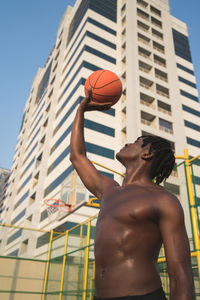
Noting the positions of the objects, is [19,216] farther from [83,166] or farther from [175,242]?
[175,242]

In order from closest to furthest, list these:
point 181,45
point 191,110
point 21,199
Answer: point 191,110, point 21,199, point 181,45

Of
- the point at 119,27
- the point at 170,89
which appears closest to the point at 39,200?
the point at 170,89

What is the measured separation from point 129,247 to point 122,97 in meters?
26.3

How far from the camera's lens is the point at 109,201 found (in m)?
1.58

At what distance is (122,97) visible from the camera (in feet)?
88.3

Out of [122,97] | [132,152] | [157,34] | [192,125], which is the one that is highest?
[157,34]

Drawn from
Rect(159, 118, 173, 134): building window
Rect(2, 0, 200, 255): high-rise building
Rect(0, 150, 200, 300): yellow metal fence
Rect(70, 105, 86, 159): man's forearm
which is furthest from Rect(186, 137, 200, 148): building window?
Rect(70, 105, 86, 159): man's forearm

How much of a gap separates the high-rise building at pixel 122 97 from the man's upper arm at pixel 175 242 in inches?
733

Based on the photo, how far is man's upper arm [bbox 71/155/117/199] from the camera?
180cm

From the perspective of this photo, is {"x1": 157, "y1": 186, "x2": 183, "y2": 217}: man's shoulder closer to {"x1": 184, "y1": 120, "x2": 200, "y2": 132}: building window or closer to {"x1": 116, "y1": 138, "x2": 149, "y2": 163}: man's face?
{"x1": 116, "y1": 138, "x2": 149, "y2": 163}: man's face

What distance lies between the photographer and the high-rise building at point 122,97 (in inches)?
925

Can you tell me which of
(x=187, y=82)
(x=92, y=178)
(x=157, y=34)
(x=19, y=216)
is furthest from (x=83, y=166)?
(x=157, y=34)

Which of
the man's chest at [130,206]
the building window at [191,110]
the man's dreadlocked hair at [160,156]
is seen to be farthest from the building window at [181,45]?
the man's chest at [130,206]

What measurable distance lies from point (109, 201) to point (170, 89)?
29436 millimetres
